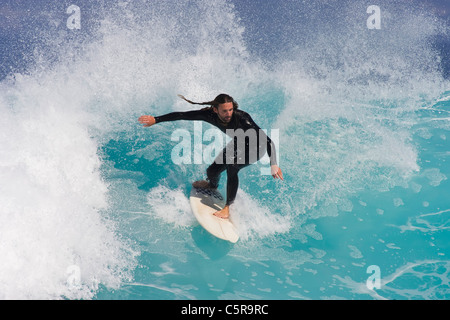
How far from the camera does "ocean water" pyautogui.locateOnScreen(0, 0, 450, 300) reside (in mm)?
3877

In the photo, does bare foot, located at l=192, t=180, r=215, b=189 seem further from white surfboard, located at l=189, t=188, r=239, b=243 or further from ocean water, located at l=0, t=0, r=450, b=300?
ocean water, located at l=0, t=0, r=450, b=300

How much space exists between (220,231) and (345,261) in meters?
1.54

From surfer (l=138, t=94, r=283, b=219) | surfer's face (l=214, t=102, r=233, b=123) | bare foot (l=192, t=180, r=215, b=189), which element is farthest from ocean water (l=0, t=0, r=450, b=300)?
surfer's face (l=214, t=102, r=233, b=123)

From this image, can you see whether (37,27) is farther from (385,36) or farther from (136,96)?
(385,36)

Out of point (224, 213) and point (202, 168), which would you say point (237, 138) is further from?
point (202, 168)

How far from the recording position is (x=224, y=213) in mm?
4551

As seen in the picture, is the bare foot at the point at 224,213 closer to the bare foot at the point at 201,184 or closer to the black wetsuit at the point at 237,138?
the black wetsuit at the point at 237,138

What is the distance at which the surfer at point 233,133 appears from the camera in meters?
4.04

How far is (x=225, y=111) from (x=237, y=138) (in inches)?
18.9

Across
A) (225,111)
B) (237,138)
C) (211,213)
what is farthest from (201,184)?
(225,111)

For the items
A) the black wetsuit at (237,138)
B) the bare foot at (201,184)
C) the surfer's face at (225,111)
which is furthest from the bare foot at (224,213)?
the surfer's face at (225,111)

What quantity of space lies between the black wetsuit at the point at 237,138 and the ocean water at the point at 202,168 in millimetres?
773

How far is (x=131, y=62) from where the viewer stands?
26.5 feet
